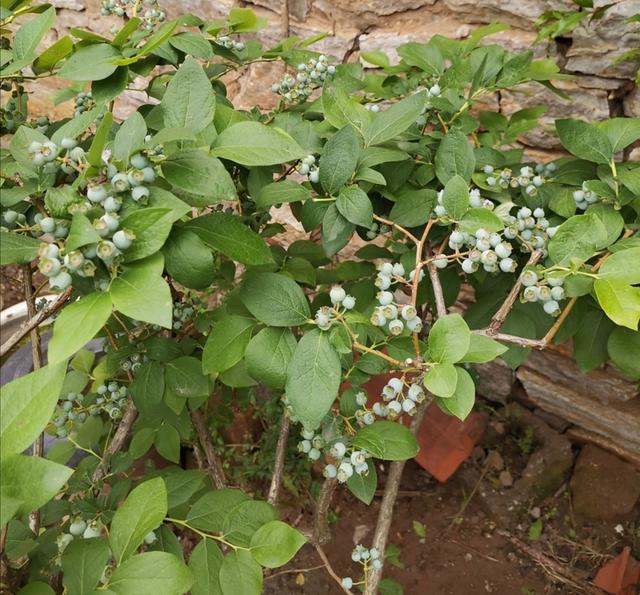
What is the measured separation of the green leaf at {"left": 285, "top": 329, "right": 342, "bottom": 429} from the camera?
0.70 m

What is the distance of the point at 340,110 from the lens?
89cm

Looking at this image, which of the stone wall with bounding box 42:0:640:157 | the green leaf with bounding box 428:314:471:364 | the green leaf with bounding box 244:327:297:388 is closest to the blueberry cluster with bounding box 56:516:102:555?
the green leaf with bounding box 244:327:297:388

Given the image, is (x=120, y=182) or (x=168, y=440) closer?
(x=120, y=182)

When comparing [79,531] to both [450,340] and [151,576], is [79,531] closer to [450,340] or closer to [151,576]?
[151,576]

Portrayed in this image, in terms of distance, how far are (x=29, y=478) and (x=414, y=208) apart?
0.63m

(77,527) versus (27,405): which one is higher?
(27,405)

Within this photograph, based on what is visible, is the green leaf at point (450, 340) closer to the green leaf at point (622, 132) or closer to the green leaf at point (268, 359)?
the green leaf at point (268, 359)

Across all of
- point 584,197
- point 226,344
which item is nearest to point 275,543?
point 226,344

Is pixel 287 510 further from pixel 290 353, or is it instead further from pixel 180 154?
pixel 180 154

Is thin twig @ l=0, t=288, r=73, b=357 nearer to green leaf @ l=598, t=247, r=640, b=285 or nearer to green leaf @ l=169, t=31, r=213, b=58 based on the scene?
green leaf @ l=169, t=31, r=213, b=58

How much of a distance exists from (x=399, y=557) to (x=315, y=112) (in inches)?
61.7

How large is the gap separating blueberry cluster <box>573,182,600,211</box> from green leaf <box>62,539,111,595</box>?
848 mm

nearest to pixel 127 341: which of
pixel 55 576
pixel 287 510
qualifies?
pixel 55 576

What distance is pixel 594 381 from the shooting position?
6.45ft
